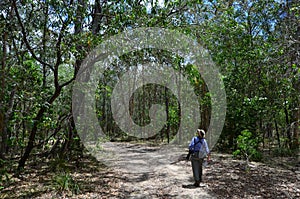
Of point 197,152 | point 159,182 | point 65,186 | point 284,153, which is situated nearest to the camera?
point 197,152

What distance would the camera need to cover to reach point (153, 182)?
802cm

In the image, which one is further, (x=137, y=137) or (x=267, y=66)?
(x=137, y=137)

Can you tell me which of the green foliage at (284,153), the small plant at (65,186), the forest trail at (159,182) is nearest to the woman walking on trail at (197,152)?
the forest trail at (159,182)

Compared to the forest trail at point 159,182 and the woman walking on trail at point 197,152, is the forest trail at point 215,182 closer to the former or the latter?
the forest trail at point 159,182

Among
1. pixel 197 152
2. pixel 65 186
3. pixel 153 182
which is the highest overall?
pixel 197 152

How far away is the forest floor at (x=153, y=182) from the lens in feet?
22.0

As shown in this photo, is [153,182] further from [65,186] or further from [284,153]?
[284,153]

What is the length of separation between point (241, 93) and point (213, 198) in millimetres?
6051

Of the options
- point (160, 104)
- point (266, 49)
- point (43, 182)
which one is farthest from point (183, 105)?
point (43, 182)

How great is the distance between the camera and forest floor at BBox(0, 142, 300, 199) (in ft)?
22.0

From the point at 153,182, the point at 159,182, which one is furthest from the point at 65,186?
the point at 159,182

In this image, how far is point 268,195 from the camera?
6398 mm

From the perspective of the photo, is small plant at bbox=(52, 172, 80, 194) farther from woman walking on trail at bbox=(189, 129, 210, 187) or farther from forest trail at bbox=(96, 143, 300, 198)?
woman walking on trail at bbox=(189, 129, 210, 187)

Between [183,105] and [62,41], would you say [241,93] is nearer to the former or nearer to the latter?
[62,41]
